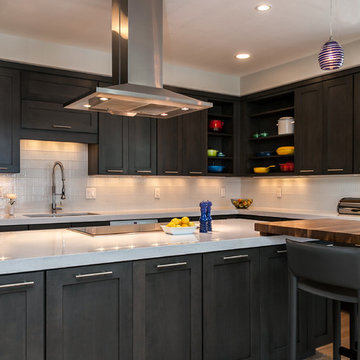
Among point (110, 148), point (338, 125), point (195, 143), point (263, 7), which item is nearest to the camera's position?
point (263, 7)

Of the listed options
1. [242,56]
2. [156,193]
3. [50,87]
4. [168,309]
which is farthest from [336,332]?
[50,87]

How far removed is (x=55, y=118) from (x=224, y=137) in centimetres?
255

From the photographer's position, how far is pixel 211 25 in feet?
12.8

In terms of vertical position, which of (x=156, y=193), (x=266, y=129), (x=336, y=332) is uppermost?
(x=266, y=129)

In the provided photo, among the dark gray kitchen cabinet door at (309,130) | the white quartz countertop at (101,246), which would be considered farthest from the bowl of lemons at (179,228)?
the dark gray kitchen cabinet door at (309,130)

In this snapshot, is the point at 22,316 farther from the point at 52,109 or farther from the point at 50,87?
the point at 50,87

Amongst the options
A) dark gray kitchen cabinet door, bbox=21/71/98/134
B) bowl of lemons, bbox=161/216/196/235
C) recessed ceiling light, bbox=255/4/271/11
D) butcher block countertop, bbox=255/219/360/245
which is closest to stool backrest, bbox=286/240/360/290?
butcher block countertop, bbox=255/219/360/245

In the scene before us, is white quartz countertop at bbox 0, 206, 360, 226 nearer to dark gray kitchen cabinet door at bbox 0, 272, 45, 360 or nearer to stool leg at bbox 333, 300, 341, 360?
stool leg at bbox 333, 300, 341, 360

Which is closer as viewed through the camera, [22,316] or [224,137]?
[22,316]

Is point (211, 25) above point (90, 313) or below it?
above

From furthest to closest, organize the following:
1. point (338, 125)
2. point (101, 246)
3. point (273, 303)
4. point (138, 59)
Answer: point (338, 125) → point (138, 59) → point (273, 303) → point (101, 246)

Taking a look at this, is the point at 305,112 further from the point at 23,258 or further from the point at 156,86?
the point at 23,258

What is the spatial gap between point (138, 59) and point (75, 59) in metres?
2.01

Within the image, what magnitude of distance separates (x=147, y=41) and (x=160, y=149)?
230cm
